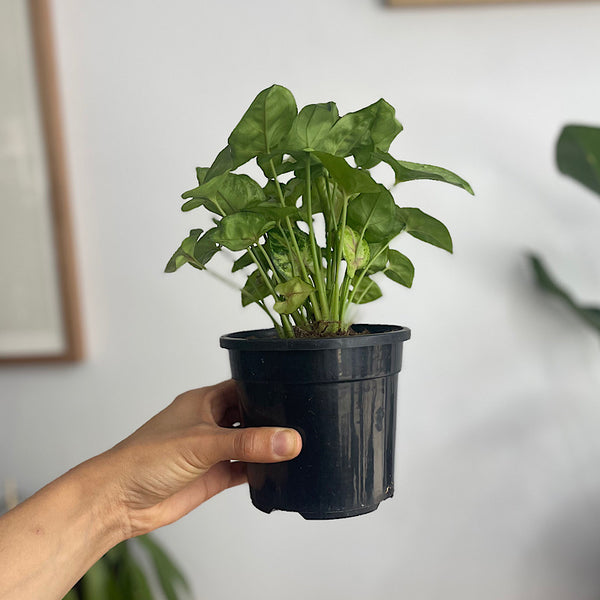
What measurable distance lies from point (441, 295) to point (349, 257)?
78 cm

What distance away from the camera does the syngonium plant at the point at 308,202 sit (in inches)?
24.4

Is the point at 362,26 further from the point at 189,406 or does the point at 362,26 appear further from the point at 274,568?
the point at 274,568

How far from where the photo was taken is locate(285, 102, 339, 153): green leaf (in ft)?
2.02

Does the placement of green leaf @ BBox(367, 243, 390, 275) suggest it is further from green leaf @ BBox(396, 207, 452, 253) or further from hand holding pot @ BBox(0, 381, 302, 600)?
hand holding pot @ BBox(0, 381, 302, 600)

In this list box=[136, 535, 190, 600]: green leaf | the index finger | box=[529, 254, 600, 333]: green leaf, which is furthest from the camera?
box=[136, 535, 190, 600]: green leaf

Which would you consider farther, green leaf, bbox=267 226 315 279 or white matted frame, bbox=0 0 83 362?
white matted frame, bbox=0 0 83 362

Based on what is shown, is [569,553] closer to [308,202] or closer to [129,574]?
[129,574]

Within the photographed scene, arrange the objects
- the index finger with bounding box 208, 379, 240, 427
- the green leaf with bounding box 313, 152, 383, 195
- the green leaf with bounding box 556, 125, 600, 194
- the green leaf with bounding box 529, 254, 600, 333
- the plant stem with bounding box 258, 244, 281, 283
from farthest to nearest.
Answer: the green leaf with bounding box 529, 254, 600, 333 < the green leaf with bounding box 556, 125, 600, 194 < the index finger with bounding box 208, 379, 240, 427 < the plant stem with bounding box 258, 244, 281, 283 < the green leaf with bounding box 313, 152, 383, 195

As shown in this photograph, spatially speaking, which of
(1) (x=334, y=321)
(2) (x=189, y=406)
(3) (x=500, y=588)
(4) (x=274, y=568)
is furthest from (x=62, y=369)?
(3) (x=500, y=588)

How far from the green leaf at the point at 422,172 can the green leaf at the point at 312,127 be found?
0.06m

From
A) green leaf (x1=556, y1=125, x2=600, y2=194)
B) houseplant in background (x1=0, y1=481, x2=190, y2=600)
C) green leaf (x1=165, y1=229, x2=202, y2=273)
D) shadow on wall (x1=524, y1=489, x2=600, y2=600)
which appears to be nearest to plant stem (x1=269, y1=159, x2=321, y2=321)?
green leaf (x1=165, y1=229, x2=202, y2=273)

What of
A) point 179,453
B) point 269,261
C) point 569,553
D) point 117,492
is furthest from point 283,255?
point 569,553

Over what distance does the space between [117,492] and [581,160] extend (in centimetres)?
99

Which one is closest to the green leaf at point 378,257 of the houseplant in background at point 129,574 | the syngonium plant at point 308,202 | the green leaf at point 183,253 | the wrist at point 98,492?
the syngonium plant at point 308,202
